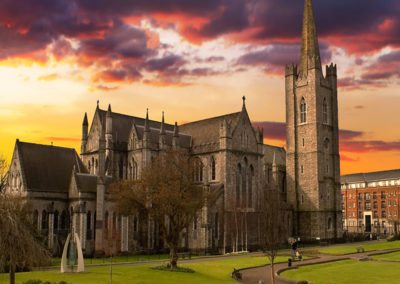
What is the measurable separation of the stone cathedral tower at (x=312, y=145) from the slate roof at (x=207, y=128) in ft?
71.2

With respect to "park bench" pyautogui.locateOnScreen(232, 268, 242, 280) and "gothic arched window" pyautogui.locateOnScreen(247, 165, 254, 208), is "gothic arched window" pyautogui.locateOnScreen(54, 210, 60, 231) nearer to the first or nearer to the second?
"park bench" pyautogui.locateOnScreen(232, 268, 242, 280)

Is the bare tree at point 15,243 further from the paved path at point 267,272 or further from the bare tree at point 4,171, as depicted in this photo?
the bare tree at point 4,171

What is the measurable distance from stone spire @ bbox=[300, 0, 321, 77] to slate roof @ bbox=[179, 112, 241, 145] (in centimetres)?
2552

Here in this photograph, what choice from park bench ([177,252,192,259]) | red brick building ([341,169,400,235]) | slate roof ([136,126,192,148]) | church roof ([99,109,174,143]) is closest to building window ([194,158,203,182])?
slate roof ([136,126,192,148])

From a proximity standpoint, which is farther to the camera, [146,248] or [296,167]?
Answer: [296,167]

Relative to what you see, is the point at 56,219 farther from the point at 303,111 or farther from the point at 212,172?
the point at 303,111

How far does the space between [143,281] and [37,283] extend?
9.87 m

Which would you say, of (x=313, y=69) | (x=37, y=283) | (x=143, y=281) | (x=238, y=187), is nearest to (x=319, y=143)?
(x=313, y=69)

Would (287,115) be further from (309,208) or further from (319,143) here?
(309,208)

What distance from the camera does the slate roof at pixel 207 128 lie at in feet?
281

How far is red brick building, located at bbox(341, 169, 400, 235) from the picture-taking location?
528 feet

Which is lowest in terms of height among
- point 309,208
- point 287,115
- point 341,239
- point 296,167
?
point 341,239

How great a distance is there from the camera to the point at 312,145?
329 ft

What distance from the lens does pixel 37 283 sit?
3566cm
